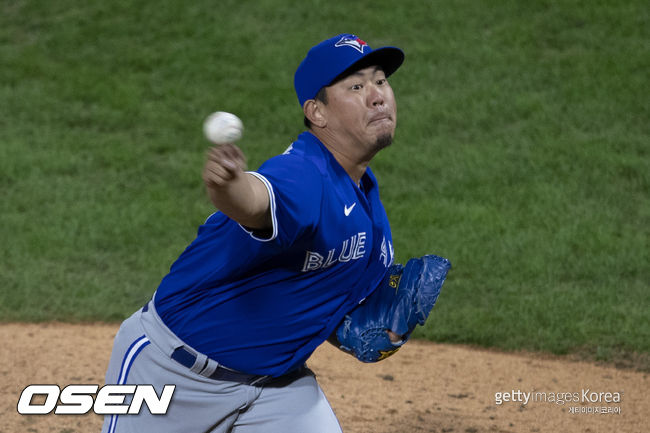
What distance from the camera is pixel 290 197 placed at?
262 centimetres

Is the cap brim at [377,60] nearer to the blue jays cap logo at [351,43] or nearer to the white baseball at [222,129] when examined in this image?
the blue jays cap logo at [351,43]

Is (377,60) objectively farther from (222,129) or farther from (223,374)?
(223,374)

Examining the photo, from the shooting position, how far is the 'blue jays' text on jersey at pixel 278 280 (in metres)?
2.84

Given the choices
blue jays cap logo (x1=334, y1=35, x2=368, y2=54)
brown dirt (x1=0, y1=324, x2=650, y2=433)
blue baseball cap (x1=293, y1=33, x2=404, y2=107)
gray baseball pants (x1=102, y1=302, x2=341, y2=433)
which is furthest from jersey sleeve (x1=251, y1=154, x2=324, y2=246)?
brown dirt (x1=0, y1=324, x2=650, y2=433)

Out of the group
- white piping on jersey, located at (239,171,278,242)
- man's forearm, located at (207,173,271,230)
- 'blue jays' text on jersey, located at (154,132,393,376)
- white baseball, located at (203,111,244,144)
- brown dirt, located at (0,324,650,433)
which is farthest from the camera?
brown dirt, located at (0,324,650,433)

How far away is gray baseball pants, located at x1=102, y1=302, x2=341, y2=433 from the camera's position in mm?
3094

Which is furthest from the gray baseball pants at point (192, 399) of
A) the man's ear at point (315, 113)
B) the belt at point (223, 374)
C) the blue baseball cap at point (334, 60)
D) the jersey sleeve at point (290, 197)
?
the blue baseball cap at point (334, 60)

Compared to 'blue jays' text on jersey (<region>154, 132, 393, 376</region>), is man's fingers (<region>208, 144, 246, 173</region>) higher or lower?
higher

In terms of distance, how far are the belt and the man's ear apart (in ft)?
3.15

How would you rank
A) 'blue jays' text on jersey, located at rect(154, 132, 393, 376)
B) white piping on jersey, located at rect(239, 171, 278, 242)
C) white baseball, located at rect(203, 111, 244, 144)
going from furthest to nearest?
'blue jays' text on jersey, located at rect(154, 132, 393, 376) → white piping on jersey, located at rect(239, 171, 278, 242) → white baseball, located at rect(203, 111, 244, 144)

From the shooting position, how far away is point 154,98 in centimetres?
1223

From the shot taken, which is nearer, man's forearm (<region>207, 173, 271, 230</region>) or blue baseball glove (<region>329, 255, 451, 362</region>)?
man's forearm (<region>207, 173, 271, 230</region>)

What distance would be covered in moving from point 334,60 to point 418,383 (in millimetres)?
3295

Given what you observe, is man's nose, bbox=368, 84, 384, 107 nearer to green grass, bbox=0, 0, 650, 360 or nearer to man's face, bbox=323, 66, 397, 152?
man's face, bbox=323, 66, 397, 152
